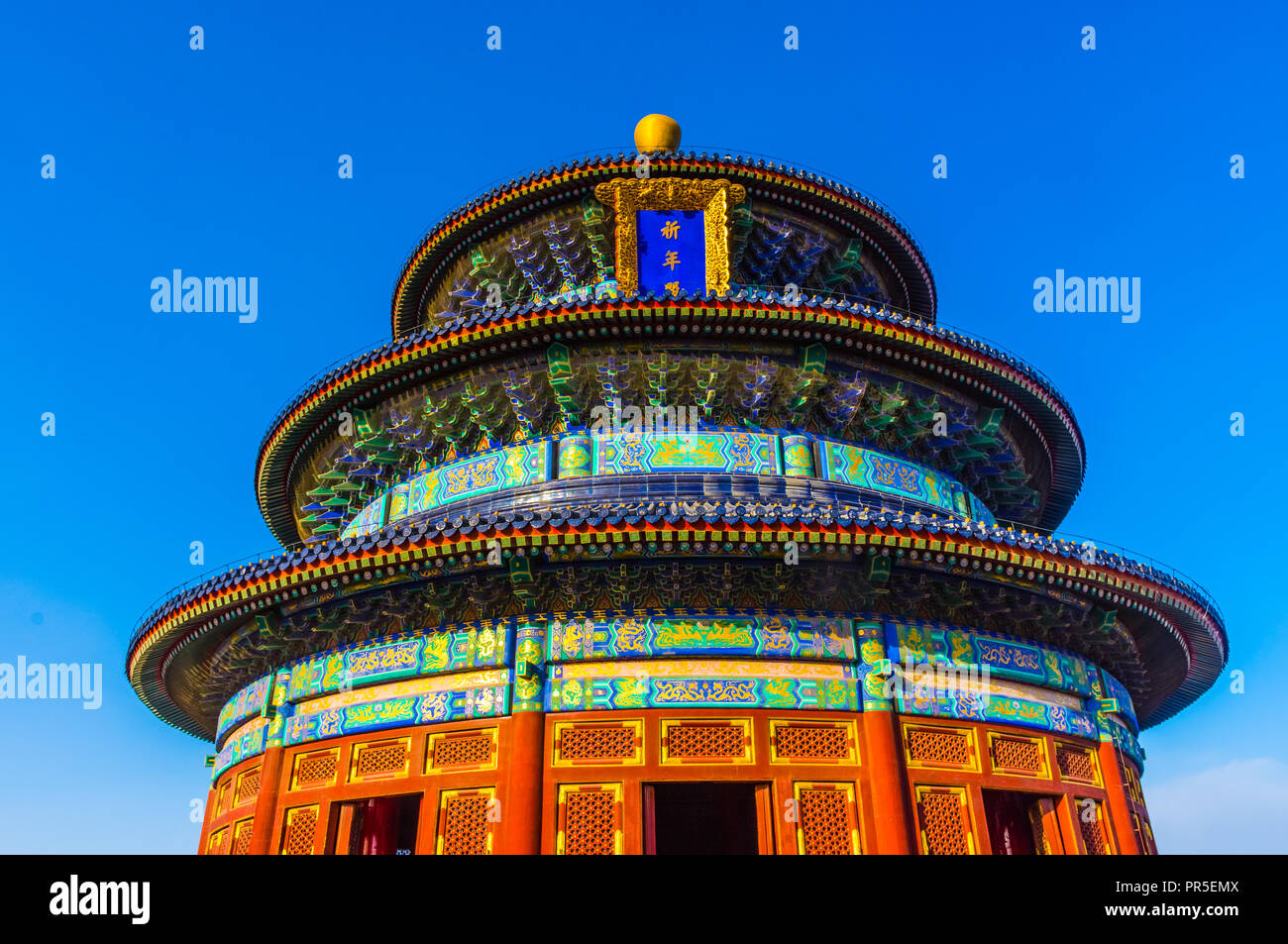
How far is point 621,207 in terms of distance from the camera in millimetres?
17703

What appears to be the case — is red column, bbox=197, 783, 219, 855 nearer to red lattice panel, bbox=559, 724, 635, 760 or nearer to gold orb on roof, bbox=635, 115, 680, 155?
red lattice panel, bbox=559, 724, 635, 760

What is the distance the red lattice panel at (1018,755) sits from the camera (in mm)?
11938

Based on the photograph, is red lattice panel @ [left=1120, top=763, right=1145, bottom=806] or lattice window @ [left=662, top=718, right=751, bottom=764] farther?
red lattice panel @ [left=1120, top=763, right=1145, bottom=806]

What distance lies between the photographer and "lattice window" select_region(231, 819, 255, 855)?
12703mm

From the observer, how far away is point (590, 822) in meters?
10.7

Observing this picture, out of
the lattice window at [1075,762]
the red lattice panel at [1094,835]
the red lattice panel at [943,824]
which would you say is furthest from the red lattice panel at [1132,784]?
the red lattice panel at [943,824]

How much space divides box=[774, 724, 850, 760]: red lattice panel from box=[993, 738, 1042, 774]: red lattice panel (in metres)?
2.19

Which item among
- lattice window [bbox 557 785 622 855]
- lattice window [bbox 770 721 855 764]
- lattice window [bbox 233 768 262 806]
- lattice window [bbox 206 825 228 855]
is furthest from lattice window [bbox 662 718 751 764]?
lattice window [bbox 206 825 228 855]

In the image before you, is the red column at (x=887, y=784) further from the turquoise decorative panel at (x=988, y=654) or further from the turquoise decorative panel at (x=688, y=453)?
the turquoise decorative panel at (x=688, y=453)

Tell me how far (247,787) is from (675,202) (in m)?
12.5

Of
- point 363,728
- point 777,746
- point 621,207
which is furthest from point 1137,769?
point 621,207

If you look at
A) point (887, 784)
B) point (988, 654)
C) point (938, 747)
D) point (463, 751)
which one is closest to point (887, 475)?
point (988, 654)

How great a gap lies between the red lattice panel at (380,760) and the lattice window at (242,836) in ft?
6.83

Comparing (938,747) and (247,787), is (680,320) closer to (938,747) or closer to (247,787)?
(938,747)
